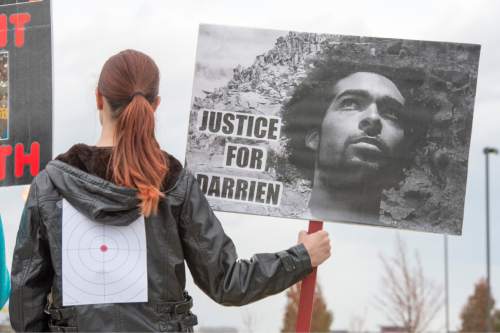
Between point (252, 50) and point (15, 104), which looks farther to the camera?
point (15, 104)

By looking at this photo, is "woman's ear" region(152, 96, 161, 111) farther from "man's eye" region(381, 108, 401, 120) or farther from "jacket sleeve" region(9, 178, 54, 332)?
"man's eye" region(381, 108, 401, 120)

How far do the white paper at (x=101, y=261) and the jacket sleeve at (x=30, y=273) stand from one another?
96mm

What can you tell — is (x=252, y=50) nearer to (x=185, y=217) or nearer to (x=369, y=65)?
(x=369, y=65)

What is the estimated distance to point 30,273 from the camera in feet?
10.6

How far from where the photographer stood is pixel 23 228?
3.21 m

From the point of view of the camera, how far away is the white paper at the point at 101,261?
10.5ft

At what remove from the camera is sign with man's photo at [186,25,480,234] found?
4.03m

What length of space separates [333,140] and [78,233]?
1.44 meters

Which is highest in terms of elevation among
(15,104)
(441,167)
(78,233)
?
(15,104)

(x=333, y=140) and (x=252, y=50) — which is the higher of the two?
(x=252, y=50)

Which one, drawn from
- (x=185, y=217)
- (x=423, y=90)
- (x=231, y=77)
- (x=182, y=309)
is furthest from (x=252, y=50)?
(x=182, y=309)

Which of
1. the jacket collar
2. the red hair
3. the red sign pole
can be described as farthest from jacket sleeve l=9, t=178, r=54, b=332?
the red sign pole

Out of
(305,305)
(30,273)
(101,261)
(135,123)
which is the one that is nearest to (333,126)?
(305,305)

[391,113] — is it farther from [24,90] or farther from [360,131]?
[24,90]
